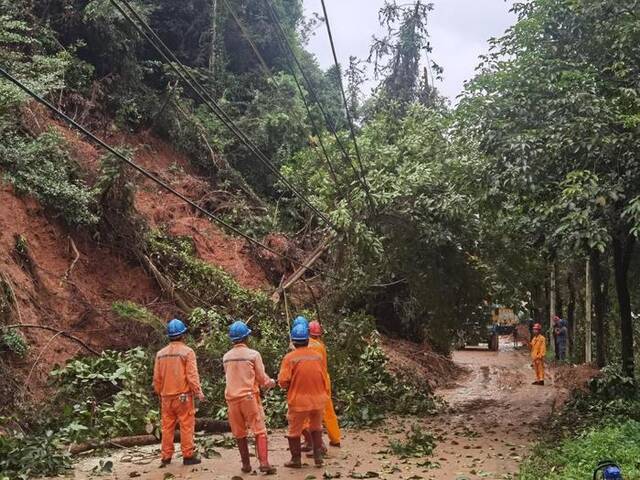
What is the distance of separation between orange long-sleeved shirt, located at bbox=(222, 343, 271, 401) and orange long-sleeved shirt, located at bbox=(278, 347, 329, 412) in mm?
295

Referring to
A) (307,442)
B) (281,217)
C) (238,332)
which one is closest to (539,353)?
(281,217)

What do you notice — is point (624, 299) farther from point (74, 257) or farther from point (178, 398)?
point (74, 257)

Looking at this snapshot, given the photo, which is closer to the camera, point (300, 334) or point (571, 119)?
point (300, 334)

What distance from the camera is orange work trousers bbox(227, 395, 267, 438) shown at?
7543 millimetres

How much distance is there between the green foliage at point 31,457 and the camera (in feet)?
23.4

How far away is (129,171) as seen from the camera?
48.1 feet

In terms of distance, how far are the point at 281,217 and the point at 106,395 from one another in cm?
1139

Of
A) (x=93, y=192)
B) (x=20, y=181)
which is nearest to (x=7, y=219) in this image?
(x=20, y=181)

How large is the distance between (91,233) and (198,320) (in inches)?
136

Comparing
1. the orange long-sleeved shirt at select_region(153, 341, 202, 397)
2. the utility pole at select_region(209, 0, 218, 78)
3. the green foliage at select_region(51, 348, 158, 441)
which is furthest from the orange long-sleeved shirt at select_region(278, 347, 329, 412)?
the utility pole at select_region(209, 0, 218, 78)

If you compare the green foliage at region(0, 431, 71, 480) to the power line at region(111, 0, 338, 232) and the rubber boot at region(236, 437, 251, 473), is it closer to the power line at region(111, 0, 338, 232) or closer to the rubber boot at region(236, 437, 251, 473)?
the rubber boot at region(236, 437, 251, 473)

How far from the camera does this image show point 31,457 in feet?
24.0

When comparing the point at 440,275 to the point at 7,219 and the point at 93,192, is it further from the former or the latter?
the point at 7,219

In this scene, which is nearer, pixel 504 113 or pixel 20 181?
pixel 504 113
